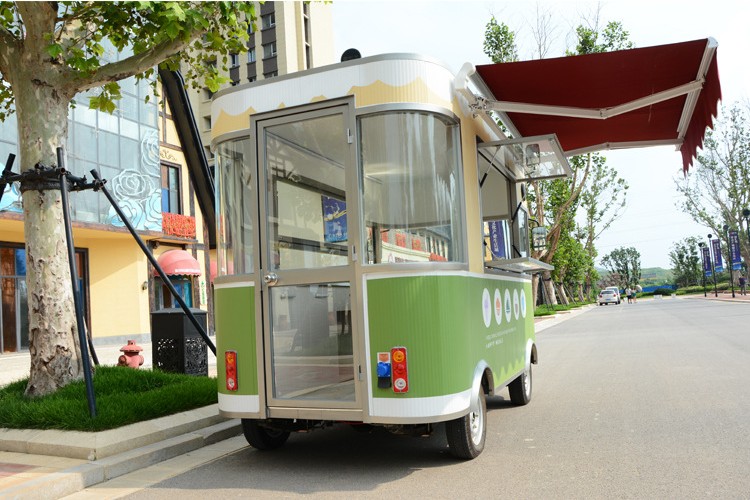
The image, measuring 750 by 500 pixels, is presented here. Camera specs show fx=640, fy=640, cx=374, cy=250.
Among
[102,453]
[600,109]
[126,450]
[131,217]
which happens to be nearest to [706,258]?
[131,217]

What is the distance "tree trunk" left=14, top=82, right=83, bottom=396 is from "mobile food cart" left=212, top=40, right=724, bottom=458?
2.56 meters

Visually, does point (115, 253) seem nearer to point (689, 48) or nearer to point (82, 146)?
point (82, 146)

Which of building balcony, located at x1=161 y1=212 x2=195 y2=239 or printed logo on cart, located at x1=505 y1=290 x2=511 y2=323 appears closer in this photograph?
printed logo on cart, located at x1=505 y1=290 x2=511 y2=323

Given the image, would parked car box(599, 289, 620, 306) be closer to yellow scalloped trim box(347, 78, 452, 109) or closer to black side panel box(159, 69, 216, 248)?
black side panel box(159, 69, 216, 248)

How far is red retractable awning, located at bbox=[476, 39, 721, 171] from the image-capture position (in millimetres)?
5934

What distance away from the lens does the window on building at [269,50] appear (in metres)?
52.8

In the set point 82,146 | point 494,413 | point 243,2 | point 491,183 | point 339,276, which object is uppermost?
point 82,146

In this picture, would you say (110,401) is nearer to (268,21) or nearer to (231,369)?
(231,369)

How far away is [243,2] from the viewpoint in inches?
275

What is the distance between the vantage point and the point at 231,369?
17.7 feet

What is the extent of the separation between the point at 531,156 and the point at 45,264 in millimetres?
5516

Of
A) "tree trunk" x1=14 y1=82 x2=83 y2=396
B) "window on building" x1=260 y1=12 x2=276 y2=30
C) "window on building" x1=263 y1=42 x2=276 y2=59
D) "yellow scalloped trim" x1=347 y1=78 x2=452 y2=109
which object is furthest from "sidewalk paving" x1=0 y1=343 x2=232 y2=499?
"window on building" x1=260 y1=12 x2=276 y2=30

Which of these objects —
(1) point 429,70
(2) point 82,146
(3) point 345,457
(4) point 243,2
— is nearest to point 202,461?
(3) point 345,457

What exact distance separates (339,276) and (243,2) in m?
3.69
